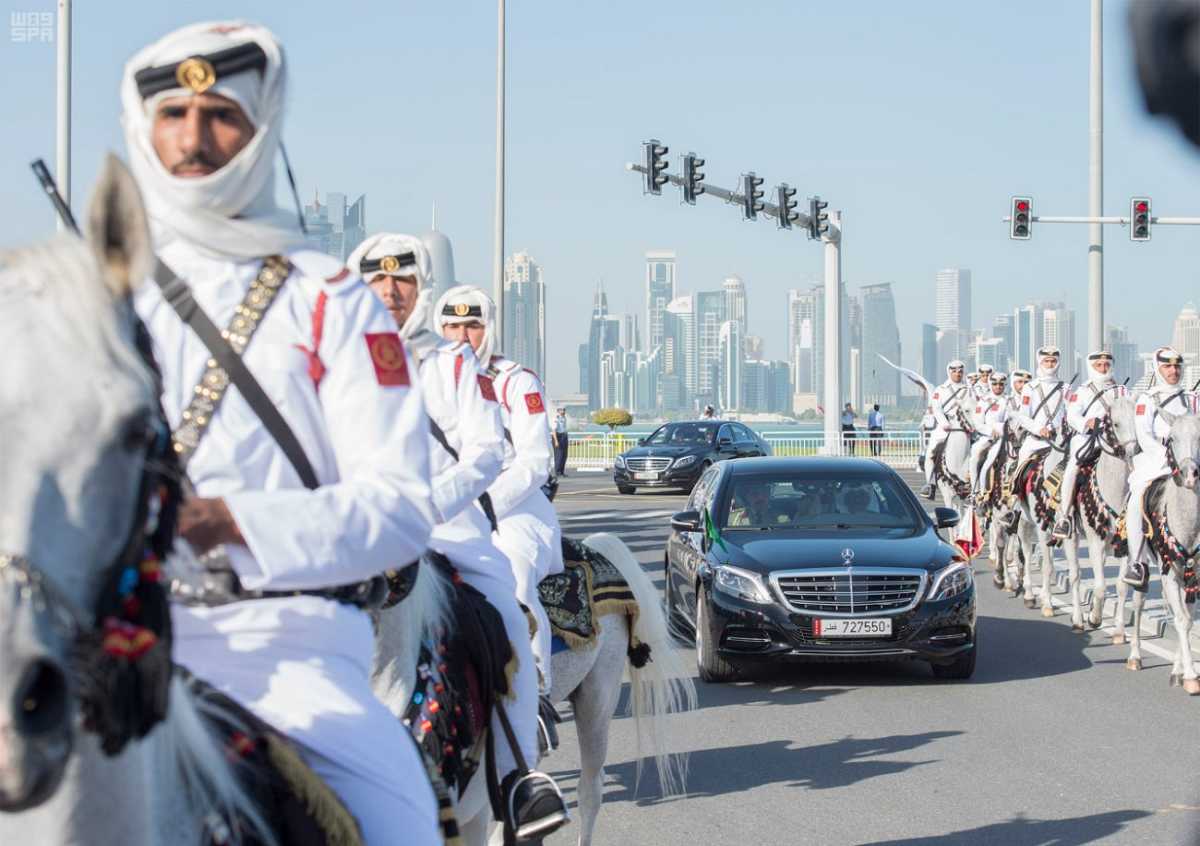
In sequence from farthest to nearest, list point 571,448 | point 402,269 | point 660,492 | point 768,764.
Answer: point 571,448, point 660,492, point 768,764, point 402,269

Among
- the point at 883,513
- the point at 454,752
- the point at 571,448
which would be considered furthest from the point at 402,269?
the point at 571,448

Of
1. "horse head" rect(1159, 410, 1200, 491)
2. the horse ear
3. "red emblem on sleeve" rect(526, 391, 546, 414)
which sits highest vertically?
the horse ear

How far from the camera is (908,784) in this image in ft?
29.6

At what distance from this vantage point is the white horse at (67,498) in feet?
6.01

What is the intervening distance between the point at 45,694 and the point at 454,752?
3032 mm

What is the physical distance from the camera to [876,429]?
52969 mm

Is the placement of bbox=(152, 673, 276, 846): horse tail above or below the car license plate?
above

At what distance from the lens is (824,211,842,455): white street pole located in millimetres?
42062

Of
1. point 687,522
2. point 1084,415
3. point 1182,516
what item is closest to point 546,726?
point 687,522

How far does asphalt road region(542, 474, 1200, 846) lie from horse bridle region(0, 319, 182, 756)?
532 cm

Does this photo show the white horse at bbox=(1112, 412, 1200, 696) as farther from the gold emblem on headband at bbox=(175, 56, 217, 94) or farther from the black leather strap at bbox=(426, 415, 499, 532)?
the gold emblem on headband at bbox=(175, 56, 217, 94)

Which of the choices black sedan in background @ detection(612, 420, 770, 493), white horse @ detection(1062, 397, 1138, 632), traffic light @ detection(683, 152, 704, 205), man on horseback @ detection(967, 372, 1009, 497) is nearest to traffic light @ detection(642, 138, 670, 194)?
traffic light @ detection(683, 152, 704, 205)

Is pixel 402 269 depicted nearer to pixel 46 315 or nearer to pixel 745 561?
pixel 46 315

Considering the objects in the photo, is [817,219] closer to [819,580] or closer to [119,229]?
[819,580]
